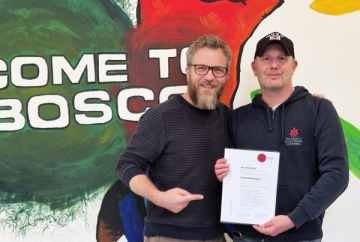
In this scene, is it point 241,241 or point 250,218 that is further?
point 241,241

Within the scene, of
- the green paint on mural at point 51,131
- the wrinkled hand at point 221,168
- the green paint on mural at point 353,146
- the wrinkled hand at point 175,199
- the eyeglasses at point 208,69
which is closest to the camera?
the wrinkled hand at point 175,199

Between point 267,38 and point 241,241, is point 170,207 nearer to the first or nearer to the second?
point 241,241

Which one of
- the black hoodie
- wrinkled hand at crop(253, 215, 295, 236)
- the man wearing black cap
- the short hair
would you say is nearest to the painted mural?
the short hair

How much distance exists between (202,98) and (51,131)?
2.69 feet

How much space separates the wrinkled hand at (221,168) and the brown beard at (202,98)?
0.78ft

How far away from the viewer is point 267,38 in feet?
5.05

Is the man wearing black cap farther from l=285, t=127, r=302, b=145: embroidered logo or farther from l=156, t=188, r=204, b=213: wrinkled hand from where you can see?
l=156, t=188, r=204, b=213: wrinkled hand

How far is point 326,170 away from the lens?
4.53 ft

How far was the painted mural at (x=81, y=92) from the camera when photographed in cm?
182

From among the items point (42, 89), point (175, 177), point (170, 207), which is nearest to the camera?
point (170, 207)

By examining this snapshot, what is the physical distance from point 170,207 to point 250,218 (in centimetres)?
33

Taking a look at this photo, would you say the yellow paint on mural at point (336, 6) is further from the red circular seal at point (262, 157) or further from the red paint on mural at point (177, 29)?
the red circular seal at point (262, 157)

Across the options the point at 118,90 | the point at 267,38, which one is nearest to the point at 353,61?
the point at 267,38

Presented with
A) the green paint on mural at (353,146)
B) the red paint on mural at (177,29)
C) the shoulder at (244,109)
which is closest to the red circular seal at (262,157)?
the shoulder at (244,109)
